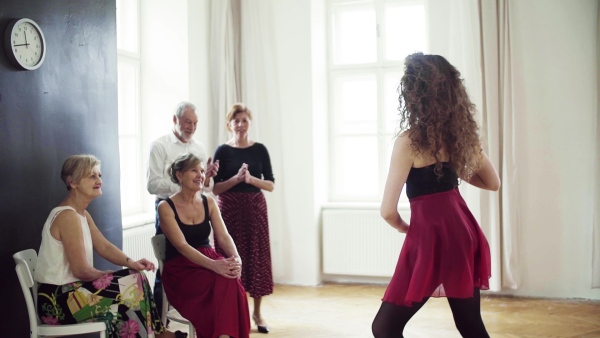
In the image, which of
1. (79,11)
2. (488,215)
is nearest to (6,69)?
(79,11)

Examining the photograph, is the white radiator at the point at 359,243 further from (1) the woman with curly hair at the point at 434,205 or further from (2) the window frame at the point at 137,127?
(1) the woman with curly hair at the point at 434,205

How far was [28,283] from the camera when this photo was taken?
2699 millimetres

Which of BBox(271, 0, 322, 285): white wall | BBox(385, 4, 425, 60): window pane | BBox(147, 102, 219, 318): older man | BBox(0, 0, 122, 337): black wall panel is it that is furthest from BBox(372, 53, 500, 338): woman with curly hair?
BBox(385, 4, 425, 60): window pane

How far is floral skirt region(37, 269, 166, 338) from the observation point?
9.27ft

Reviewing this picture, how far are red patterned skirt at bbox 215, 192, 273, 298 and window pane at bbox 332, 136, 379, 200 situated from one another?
1.96 metres

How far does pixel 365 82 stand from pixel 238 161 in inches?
86.0

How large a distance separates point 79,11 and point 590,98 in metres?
3.91

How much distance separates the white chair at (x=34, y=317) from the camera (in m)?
2.69

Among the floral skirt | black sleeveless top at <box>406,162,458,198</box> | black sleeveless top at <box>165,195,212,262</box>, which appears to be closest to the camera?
black sleeveless top at <box>406,162,458,198</box>

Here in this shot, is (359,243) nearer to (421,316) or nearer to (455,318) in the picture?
(421,316)

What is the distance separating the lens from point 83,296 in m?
2.85

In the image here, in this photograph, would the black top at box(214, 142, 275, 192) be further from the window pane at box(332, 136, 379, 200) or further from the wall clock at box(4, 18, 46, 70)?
the window pane at box(332, 136, 379, 200)

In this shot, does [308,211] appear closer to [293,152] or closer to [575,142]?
[293,152]

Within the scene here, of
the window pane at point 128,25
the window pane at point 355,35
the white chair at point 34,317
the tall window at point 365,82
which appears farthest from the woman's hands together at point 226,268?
the window pane at point 355,35
